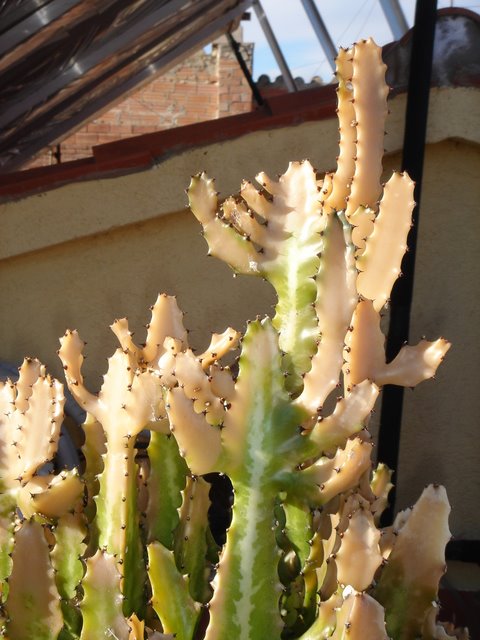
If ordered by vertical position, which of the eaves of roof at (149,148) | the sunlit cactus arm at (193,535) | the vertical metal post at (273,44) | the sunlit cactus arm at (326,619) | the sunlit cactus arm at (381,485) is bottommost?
the sunlit cactus arm at (326,619)

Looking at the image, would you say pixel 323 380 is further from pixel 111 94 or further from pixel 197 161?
pixel 111 94

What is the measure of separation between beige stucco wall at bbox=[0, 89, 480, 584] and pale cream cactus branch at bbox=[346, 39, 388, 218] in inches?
62.7

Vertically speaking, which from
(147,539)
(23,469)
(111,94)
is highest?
(111,94)

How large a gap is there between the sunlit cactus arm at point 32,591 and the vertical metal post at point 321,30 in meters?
5.20

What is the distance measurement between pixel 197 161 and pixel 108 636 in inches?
80.5

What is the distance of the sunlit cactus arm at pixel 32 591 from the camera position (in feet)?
4.41

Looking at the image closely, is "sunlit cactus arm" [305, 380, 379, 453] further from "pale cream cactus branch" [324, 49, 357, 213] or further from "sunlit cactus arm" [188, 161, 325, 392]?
"pale cream cactus branch" [324, 49, 357, 213]

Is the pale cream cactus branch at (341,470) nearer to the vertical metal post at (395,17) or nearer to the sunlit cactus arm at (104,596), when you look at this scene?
the sunlit cactus arm at (104,596)

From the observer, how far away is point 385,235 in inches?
A: 54.0

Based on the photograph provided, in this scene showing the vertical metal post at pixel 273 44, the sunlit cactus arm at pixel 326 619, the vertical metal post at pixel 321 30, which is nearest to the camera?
the sunlit cactus arm at pixel 326 619

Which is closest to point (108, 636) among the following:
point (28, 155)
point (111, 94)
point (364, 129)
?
point (364, 129)

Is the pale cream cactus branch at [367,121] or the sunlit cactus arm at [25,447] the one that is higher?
the pale cream cactus branch at [367,121]

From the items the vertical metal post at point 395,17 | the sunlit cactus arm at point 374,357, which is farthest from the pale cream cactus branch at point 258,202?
the vertical metal post at point 395,17

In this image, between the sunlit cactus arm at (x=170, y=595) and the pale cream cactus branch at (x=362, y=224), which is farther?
the pale cream cactus branch at (x=362, y=224)
